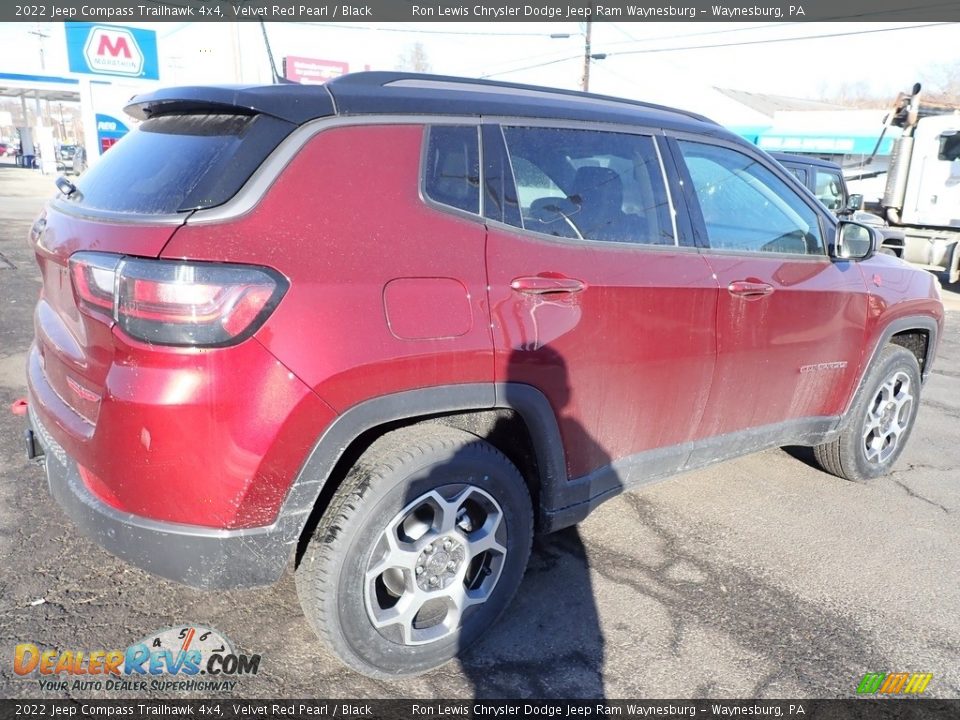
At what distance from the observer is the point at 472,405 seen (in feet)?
7.75

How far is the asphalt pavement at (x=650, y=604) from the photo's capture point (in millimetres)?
2498

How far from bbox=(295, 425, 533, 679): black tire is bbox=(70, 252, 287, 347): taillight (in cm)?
61

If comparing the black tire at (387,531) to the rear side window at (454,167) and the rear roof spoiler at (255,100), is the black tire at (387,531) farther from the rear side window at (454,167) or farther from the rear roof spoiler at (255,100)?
Result: the rear roof spoiler at (255,100)

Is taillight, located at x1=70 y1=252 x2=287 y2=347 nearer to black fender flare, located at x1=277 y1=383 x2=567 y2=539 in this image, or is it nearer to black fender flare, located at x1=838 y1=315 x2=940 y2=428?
black fender flare, located at x1=277 y1=383 x2=567 y2=539

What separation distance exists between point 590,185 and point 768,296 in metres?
1.02

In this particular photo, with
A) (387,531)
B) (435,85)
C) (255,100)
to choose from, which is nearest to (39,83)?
(435,85)

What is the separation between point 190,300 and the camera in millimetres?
1898

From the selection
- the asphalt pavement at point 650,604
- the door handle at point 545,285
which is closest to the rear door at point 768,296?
the asphalt pavement at point 650,604

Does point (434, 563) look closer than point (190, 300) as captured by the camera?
No

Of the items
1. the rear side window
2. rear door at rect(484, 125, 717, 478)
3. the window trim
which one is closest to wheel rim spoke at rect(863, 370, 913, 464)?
the window trim

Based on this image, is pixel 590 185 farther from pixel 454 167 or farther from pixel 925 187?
pixel 925 187

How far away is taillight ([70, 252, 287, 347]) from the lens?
1902 millimetres

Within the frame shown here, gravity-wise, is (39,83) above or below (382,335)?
above

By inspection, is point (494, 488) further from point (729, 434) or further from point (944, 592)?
point (944, 592)
